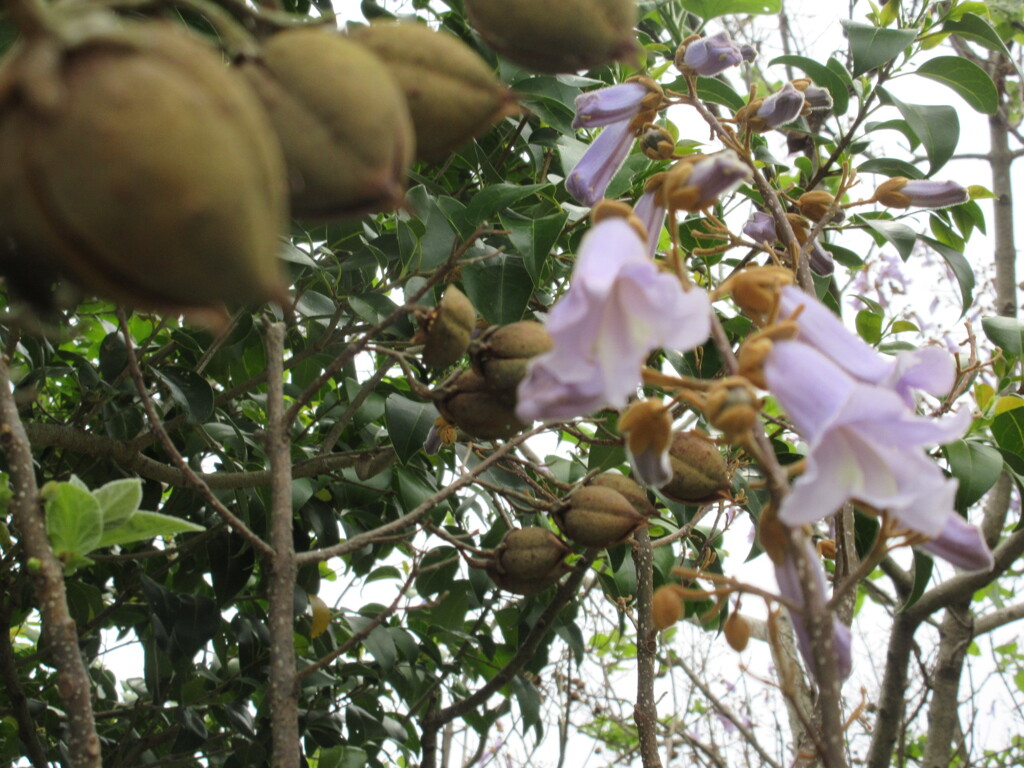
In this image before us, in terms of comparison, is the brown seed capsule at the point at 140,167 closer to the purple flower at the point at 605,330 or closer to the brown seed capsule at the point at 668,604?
the purple flower at the point at 605,330

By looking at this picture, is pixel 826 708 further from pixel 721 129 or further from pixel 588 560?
pixel 721 129

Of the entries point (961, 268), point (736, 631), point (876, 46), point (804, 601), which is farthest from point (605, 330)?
point (961, 268)

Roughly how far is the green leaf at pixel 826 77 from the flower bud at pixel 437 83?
45.8 inches

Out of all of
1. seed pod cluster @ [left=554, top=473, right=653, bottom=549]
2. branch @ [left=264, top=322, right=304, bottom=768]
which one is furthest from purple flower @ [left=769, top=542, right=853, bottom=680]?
branch @ [left=264, top=322, right=304, bottom=768]

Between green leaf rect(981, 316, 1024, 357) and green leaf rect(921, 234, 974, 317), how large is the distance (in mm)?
59

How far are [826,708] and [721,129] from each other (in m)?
0.74

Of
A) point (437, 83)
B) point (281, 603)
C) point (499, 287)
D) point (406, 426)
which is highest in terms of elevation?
point (499, 287)

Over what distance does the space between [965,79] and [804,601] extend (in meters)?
1.31

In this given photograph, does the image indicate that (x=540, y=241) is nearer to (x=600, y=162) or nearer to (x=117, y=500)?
(x=600, y=162)

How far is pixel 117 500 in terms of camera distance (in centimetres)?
73

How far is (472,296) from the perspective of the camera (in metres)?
1.20

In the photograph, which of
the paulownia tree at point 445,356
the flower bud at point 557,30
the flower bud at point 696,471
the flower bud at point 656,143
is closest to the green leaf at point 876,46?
the paulownia tree at point 445,356

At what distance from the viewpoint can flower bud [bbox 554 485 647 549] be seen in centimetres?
92

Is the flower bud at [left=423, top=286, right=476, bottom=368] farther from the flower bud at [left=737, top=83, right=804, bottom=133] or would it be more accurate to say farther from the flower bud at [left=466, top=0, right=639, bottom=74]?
the flower bud at [left=737, top=83, right=804, bottom=133]
